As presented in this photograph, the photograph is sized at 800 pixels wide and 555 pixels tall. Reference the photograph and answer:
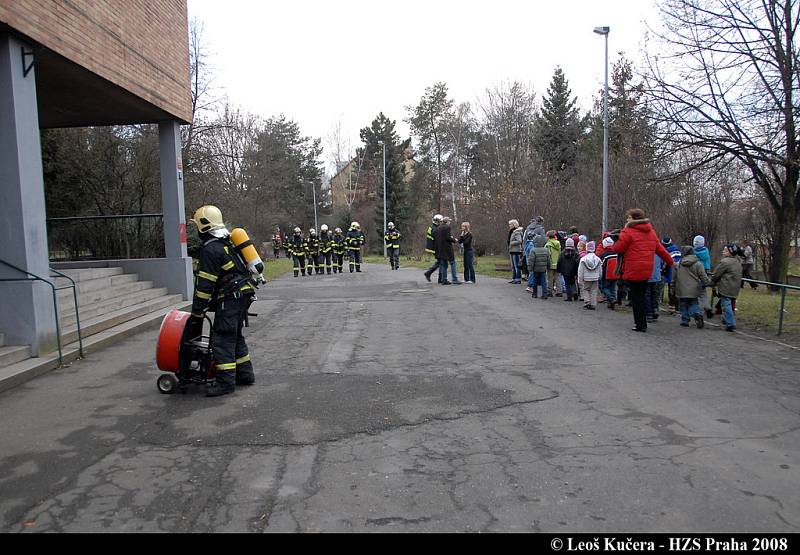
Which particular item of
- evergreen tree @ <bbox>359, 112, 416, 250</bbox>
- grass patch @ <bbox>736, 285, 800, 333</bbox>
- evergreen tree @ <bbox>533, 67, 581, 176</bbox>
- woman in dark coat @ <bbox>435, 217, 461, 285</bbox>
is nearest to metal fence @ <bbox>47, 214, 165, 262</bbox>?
woman in dark coat @ <bbox>435, 217, 461, 285</bbox>

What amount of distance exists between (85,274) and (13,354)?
4.19 m

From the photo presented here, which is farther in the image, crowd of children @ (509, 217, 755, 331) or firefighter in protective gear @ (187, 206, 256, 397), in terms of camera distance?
crowd of children @ (509, 217, 755, 331)

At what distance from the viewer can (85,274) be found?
11234 mm

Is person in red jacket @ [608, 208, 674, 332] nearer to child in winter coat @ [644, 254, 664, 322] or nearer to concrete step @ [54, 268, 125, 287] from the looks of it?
child in winter coat @ [644, 254, 664, 322]

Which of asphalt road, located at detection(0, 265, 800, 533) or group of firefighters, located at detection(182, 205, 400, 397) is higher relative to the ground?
group of firefighters, located at detection(182, 205, 400, 397)

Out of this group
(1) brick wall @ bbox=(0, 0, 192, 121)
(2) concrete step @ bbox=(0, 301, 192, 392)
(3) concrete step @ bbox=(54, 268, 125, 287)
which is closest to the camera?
(2) concrete step @ bbox=(0, 301, 192, 392)

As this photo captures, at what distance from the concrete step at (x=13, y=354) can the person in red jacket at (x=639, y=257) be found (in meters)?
8.73

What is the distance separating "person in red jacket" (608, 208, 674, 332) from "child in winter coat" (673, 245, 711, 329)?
1.73ft

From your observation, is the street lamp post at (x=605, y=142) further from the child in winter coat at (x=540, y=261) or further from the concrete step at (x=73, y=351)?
the concrete step at (x=73, y=351)

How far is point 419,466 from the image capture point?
170 inches

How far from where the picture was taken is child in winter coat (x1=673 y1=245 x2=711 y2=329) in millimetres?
10055

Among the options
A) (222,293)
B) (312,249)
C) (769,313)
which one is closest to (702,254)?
(769,313)

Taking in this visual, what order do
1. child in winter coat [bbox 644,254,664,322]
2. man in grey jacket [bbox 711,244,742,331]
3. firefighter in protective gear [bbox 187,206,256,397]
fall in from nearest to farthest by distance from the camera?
firefighter in protective gear [bbox 187,206,256,397]
man in grey jacket [bbox 711,244,742,331]
child in winter coat [bbox 644,254,664,322]

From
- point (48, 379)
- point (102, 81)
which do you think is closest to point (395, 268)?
point (102, 81)
